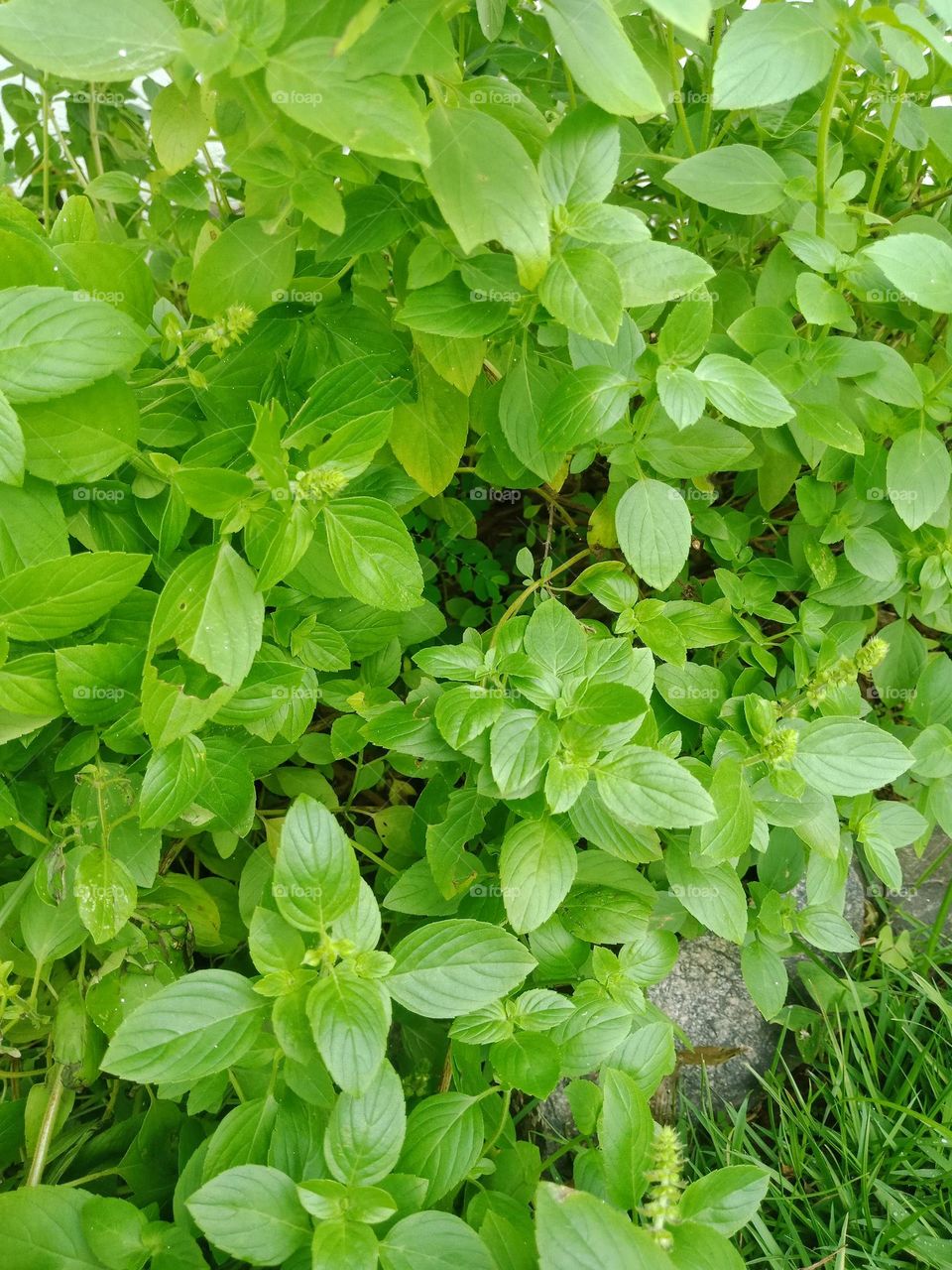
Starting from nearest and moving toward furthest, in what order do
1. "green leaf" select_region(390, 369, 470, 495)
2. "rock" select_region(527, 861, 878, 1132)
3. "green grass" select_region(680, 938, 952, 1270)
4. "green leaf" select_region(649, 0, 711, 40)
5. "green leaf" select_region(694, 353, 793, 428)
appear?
"green leaf" select_region(649, 0, 711, 40) < "green leaf" select_region(694, 353, 793, 428) < "green leaf" select_region(390, 369, 470, 495) < "green grass" select_region(680, 938, 952, 1270) < "rock" select_region(527, 861, 878, 1132)

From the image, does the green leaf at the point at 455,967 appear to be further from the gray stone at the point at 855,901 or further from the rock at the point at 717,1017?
the gray stone at the point at 855,901

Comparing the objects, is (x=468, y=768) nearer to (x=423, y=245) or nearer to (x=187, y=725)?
(x=187, y=725)

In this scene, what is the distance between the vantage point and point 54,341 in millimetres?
705

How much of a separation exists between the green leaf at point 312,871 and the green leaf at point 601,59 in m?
0.56

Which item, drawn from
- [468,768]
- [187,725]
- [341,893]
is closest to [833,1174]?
[468,768]

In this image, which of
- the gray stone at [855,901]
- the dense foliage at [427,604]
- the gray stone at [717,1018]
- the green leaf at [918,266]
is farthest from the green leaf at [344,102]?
the gray stone at [855,901]

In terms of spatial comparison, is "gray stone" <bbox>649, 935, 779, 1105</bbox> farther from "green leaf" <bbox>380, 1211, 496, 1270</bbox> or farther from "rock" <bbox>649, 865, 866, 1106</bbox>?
"green leaf" <bbox>380, 1211, 496, 1270</bbox>

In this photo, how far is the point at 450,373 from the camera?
0.86 metres

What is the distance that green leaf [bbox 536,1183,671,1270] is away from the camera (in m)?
0.63

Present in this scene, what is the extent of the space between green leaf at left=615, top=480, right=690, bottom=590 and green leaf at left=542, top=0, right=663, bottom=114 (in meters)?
0.35

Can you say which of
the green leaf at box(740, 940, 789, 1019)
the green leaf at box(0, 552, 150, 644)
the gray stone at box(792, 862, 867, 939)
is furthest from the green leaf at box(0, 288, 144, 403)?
the gray stone at box(792, 862, 867, 939)

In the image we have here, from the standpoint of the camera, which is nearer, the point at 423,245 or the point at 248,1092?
the point at 423,245

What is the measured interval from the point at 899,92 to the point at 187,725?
934 mm

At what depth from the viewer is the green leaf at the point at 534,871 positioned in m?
0.81
